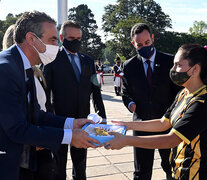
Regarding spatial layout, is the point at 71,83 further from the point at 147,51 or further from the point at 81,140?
the point at 81,140

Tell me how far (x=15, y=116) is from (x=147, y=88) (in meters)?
1.95

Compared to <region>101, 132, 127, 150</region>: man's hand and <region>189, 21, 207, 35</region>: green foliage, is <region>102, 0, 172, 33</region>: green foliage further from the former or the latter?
<region>101, 132, 127, 150</region>: man's hand

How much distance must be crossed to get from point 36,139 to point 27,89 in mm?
409

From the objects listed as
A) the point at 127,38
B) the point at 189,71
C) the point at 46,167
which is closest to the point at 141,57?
the point at 189,71

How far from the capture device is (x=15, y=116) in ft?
6.19

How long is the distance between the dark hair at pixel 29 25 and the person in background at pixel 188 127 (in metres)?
1.19

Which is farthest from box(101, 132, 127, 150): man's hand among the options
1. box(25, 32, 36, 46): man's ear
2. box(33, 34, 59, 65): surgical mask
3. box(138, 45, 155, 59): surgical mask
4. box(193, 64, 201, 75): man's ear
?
box(138, 45, 155, 59): surgical mask

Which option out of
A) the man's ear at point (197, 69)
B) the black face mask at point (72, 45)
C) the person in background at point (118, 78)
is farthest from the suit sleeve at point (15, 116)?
the person in background at point (118, 78)

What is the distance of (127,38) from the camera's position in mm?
43500

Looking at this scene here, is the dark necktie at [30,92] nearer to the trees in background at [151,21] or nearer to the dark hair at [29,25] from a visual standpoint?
the dark hair at [29,25]

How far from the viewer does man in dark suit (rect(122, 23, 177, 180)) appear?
3365 mm

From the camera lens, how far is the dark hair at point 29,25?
7.39ft

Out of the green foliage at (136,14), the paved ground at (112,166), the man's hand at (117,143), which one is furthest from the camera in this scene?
the green foliage at (136,14)

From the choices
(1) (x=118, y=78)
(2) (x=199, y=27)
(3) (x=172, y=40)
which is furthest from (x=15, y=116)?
(2) (x=199, y=27)
